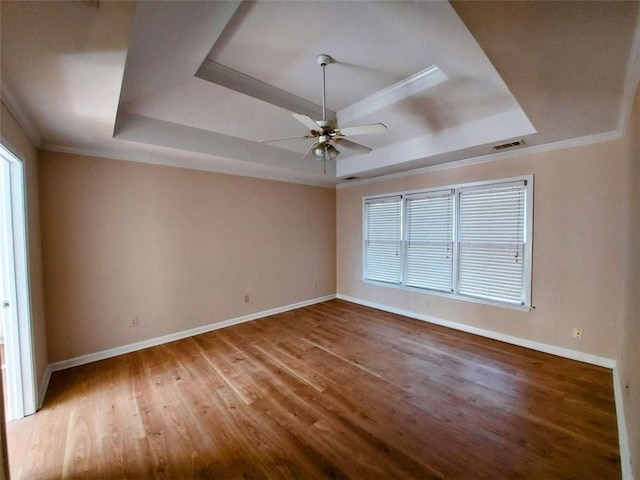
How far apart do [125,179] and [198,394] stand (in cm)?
271

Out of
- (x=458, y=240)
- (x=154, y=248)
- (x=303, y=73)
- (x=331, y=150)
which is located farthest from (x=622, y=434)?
(x=154, y=248)

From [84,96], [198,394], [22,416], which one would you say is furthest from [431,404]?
[84,96]

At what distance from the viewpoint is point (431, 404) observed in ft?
7.61

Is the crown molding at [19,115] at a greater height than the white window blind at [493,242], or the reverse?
the crown molding at [19,115]

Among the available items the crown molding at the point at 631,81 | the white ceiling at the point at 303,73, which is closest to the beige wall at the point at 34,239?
the white ceiling at the point at 303,73

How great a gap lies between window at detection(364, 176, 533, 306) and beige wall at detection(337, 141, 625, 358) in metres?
0.15

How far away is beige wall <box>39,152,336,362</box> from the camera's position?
3.00 m

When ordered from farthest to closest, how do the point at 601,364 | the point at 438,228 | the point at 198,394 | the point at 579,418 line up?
the point at 438,228 < the point at 601,364 < the point at 198,394 < the point at 579,418

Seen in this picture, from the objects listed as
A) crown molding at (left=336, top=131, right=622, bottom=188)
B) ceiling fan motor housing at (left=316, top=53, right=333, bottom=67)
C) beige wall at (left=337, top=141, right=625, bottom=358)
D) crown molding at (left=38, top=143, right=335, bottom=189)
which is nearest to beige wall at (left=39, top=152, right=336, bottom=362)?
crown molding at (left=38, top=143, right=335, bottom=189)

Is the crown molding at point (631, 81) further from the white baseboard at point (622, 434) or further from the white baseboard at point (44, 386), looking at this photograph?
the white baseboard at point (44, 386)

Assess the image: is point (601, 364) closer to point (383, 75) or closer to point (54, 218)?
point (383, 75)

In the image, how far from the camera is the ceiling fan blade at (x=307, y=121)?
2072 millimetres

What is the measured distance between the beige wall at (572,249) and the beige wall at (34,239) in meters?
4.90

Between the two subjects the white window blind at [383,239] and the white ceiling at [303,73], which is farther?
the white window blind at [383,239]
